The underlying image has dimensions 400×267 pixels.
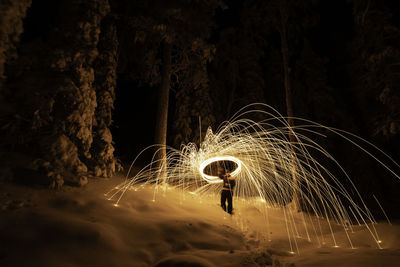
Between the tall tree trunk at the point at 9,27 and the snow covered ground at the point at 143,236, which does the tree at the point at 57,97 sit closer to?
the snow covered ground at the point at 143,236

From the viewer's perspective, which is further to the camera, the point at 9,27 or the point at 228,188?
the point at 228,188

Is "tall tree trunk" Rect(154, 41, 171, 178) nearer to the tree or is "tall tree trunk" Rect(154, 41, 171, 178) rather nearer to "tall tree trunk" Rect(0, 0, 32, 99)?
the tree

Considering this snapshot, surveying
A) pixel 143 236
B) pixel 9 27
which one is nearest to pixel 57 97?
pixel 9 27

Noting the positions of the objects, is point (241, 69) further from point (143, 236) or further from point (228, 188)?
point (143, 236)

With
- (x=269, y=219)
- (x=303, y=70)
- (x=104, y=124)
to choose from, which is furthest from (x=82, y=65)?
(x=303, y=70)

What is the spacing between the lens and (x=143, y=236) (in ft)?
17.6

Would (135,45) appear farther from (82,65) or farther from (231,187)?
(231,187)

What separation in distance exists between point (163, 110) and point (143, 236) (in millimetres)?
6713

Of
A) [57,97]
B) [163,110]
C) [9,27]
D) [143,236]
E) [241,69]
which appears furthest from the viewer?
[241,69]

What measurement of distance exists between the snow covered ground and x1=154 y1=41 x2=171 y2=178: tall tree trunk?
2.23 meters

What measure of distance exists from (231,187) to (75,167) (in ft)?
16.7

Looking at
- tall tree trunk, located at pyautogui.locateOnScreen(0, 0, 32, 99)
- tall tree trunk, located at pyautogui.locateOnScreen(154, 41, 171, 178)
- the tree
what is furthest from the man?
tall tree trunk, located at pyautogui.locateOnScreen(0, 0, 32, 99)

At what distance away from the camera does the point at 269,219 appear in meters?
9.48

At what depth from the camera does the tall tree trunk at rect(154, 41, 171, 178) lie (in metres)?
10.6
